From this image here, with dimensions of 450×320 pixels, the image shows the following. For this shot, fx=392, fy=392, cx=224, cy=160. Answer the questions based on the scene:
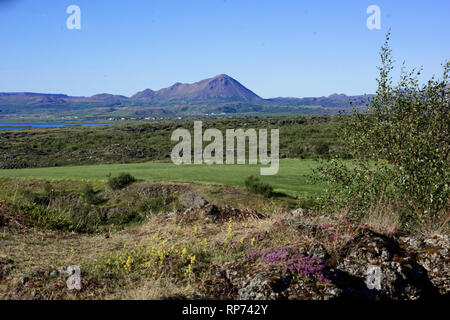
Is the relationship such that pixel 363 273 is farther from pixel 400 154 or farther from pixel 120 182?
pixel 120 182

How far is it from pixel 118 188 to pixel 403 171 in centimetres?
1826

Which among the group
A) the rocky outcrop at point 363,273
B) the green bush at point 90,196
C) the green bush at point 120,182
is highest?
the rocky outcrop at point 363,273

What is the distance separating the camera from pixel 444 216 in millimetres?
7980

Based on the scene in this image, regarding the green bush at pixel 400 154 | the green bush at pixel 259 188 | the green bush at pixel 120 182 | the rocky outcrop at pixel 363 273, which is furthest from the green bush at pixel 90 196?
the rocky outcrop at pixel 363 273

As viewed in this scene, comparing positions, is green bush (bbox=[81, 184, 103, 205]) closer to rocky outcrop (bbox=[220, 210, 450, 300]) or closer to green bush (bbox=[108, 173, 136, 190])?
green bush (bbox=[108, 173, 136, 190])

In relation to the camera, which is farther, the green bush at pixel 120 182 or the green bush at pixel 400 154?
the green bush at pixel 120 182

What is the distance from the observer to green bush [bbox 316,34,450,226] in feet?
28.2

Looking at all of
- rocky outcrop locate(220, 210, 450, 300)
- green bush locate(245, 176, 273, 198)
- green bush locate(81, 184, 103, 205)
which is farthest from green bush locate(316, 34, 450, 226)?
green bush locate(81, 184, 103, 205)

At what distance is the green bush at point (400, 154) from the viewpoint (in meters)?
8.61

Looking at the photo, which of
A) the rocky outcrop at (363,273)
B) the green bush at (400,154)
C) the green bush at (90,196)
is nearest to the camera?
the rocky outcrop at (363,273)

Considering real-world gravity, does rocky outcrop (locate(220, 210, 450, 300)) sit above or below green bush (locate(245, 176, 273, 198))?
above

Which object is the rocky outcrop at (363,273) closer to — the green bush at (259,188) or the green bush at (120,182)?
the green bush at (259,188)

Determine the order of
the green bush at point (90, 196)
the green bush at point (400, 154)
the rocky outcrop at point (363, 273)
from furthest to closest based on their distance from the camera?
the green bush at point (90, 196) → the green bush at point (400, 154) → the rocky outcrop at point (363, 273)
